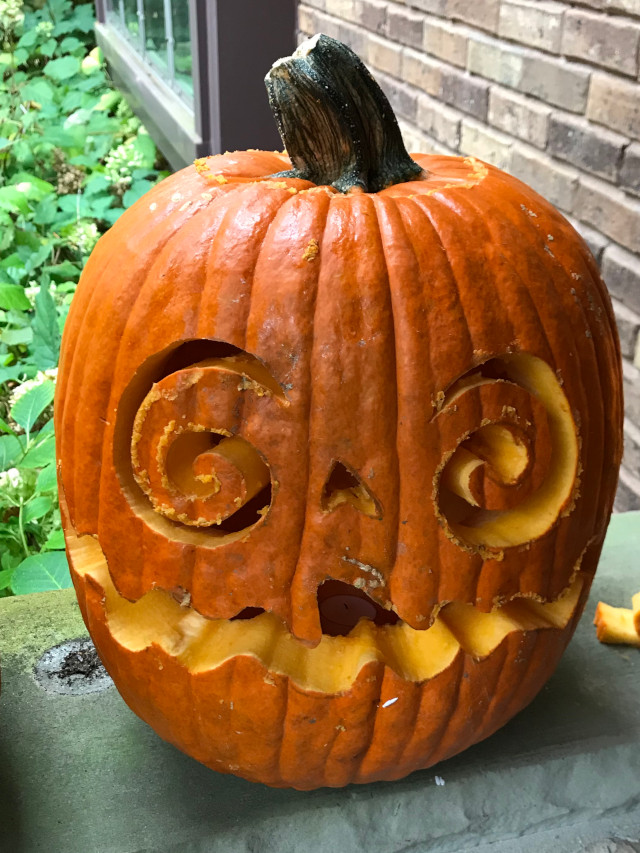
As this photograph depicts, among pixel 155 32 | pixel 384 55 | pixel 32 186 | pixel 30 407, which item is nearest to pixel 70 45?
pixel 155 32

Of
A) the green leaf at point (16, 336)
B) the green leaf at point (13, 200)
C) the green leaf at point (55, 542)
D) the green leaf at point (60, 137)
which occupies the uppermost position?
the green leaf at point (13, 200)

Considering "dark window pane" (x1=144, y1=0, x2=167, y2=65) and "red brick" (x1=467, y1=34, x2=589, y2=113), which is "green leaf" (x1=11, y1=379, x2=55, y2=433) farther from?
"dark window pane" (x1=144, y1=0, x2=167, y2=65)

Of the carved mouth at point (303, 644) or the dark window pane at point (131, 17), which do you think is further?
the dark window pane at point (131, 17)

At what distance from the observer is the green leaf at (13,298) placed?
9.25 feet

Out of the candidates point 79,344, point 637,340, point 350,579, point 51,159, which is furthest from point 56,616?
point 51,159

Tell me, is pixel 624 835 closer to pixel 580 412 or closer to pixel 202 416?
pixel 580 412

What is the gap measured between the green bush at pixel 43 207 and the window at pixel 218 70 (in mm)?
355

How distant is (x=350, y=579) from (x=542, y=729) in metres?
0.51

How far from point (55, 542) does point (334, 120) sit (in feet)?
4.01

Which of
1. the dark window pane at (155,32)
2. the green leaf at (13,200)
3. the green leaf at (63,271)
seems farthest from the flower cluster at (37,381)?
the dark window pane at (155,32)

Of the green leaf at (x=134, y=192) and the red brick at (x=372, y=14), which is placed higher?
the red brick at (x=372, y=14)

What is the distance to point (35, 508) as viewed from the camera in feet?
6.63

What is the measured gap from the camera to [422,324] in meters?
0.98

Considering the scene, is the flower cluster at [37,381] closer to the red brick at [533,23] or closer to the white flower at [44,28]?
the red brick at [533,23]
